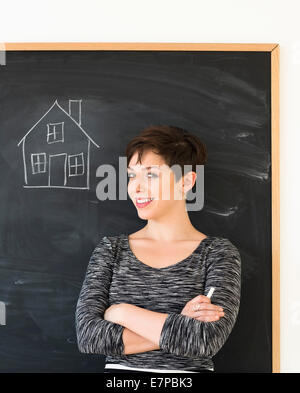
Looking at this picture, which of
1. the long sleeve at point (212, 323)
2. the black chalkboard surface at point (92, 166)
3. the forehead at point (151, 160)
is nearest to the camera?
the long sleeve at point (212, 323)

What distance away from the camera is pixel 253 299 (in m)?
1.85

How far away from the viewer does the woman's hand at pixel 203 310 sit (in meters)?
1.43

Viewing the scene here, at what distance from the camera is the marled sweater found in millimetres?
1403

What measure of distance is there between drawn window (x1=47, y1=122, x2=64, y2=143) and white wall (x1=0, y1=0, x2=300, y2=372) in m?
0.34

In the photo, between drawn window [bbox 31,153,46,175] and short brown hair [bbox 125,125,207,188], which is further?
drawn window [bbox 31,153,46,175]

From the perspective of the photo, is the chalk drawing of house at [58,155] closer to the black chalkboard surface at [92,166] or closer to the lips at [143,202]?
the black chalkboard surface at [92,166]

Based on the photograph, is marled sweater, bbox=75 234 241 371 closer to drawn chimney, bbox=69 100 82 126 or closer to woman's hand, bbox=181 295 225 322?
woman's hand, bbox=181 295 225 322

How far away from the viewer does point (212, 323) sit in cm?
142

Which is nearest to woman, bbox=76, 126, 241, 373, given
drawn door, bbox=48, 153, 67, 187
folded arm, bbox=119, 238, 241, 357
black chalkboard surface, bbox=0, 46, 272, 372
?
folded arm, bbox=119, 238, 241, 357

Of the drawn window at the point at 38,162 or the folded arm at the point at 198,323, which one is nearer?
the folded arm at the point at 198,323
